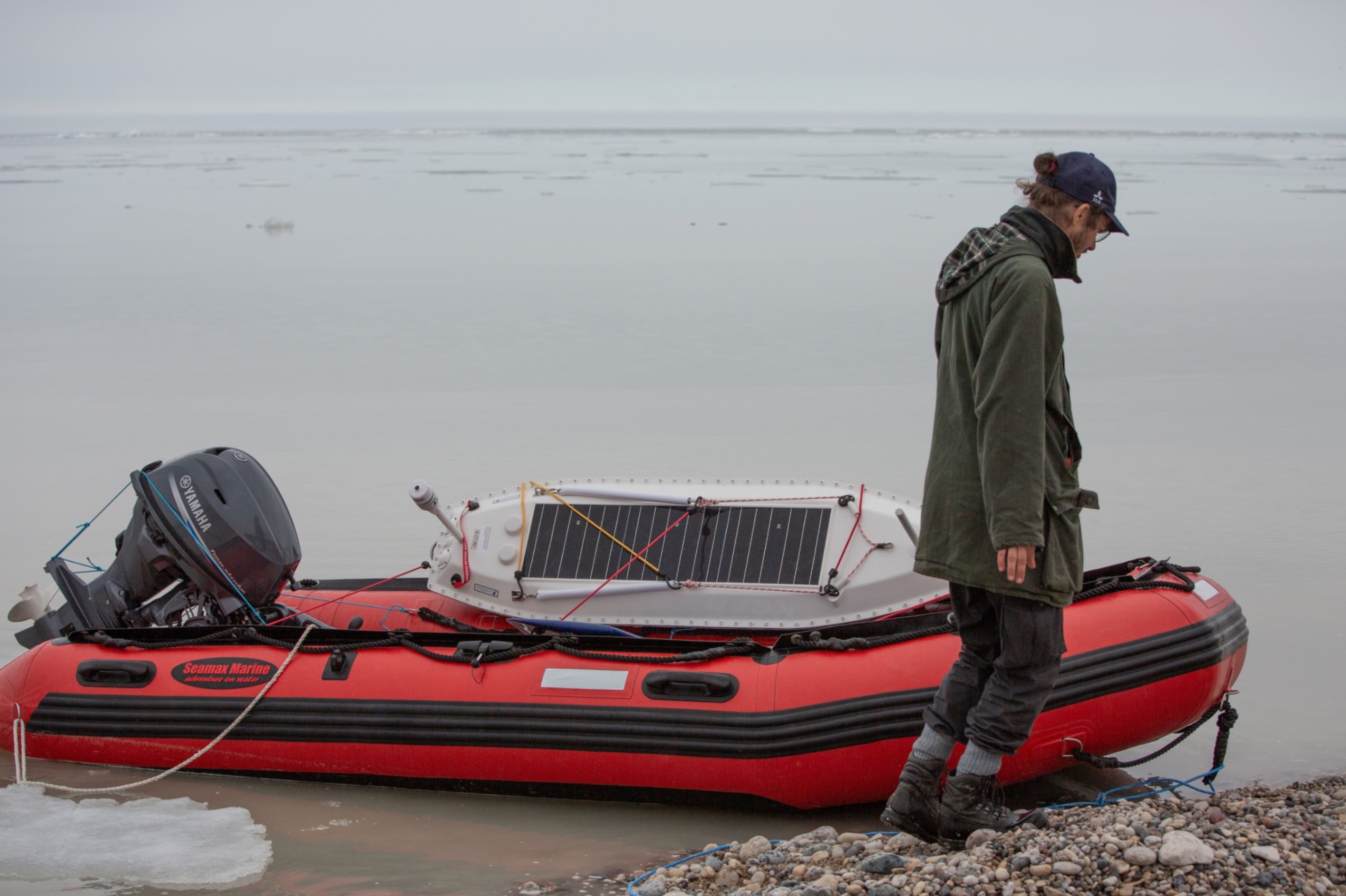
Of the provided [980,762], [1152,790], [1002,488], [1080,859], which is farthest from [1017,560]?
[1152,790]

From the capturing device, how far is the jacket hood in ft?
8.89

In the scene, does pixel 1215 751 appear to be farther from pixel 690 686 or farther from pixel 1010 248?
pixel 1010 248

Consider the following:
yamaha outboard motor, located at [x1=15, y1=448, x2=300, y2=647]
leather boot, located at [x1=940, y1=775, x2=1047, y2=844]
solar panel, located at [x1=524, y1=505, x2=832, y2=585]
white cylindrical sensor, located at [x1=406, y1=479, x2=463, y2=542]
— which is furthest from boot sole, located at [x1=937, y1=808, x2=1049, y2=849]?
yamaha outboard motor, located at [x1=15, y1=448, x2=300, y2=647]

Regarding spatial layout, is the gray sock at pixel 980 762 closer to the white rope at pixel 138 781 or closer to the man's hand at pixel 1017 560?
the man's hand at pixel 1017 560

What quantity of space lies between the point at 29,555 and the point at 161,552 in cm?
230

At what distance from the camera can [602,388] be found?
9.03 metres

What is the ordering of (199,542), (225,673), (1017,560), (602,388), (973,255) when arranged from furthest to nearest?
(602,388) < (199,542) < (225,673) < (973,255) < (1017,560)

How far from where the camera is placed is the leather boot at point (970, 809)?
293 cm

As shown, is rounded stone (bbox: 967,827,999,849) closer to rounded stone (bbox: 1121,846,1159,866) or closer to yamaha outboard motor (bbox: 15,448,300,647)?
rounded stone (bbox: 1121,846,1159,866)

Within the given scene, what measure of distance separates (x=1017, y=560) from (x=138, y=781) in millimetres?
2971

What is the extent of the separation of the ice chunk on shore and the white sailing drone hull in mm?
1138

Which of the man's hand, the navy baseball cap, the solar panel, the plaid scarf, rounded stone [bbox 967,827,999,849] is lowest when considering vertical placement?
rounded stone [bbox 967,827,999,849]

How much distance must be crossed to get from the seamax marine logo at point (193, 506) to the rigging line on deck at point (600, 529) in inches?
43.7

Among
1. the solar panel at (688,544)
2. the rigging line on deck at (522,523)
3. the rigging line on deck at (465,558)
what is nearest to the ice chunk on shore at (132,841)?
the rigging line on deck at (465,558)
